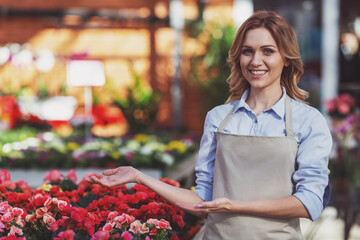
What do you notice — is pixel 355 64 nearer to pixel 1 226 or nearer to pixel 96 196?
pixel 96 196

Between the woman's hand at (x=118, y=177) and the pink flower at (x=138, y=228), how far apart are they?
0.66 ft

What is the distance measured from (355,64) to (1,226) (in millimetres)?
7643

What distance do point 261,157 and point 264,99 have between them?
0.25 m

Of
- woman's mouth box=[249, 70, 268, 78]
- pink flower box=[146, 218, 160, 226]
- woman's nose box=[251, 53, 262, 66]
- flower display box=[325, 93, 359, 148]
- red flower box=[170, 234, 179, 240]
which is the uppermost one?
woman's nose box=[251, 53, 262, 66]

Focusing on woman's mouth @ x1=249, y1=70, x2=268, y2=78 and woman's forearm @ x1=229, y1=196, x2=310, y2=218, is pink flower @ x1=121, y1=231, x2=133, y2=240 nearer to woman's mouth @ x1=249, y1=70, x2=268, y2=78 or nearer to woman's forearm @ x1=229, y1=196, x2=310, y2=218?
woman's forearm @ x1=229, y1=196, x2=310, y2=218

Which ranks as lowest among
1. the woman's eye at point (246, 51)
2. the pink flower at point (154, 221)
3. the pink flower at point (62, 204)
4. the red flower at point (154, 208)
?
the red flower at point (154, 208)

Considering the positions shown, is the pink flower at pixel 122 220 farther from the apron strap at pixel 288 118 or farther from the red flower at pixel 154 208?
the apron strap at pixel 288 118

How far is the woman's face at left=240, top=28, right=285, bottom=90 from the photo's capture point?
206 cm

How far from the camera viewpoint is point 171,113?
1034cm

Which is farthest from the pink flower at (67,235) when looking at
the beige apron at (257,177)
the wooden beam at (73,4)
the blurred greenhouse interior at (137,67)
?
the wooden beam at (73,4)

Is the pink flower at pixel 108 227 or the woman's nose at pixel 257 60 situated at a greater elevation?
the woman's nose at pixel 257 60

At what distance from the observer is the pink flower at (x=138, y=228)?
7.37 feet

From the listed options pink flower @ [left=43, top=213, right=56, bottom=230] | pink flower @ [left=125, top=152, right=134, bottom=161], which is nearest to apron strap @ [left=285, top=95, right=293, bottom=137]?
pink flower @ [left=43, top=213, right=56, bottom=230]

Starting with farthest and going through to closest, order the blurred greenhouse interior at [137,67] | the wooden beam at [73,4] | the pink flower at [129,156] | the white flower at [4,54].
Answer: the wooden beam at [73,4]
the white flower at [4,54]
the blurred greenhouse interior at [137,67]
the pink flower at [129,156]
